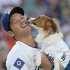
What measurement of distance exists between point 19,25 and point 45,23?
49 cm

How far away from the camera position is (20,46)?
5.03 meters

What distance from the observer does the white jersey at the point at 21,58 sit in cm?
486

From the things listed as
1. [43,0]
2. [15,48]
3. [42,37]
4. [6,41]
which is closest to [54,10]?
[43,0]

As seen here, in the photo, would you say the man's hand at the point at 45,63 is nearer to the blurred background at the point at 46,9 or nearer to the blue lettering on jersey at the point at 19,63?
the blue lettering on jersey at the point at 19,63

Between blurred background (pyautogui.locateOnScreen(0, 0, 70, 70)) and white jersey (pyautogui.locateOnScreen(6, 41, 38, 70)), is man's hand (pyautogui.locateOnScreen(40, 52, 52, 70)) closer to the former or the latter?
white jersey (pyautogui.locateOnScreen(6, 41, 38, 70))

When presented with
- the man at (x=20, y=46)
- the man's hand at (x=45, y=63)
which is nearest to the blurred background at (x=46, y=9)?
the man at (x=20, y=46)

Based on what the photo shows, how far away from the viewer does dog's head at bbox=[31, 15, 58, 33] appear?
5.45m

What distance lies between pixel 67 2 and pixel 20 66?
635 cm

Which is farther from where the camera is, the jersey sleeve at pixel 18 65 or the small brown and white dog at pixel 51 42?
the small brown and white dog at pixel 51 42

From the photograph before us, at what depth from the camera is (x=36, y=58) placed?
5.13m

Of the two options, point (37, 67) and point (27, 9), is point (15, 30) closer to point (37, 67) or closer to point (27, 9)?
point (37, 67)

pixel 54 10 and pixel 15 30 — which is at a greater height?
pixel 54 10

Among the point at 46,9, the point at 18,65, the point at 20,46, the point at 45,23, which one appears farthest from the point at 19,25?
the point at 46,9

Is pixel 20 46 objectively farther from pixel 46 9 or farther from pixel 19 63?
pixel 46 9
